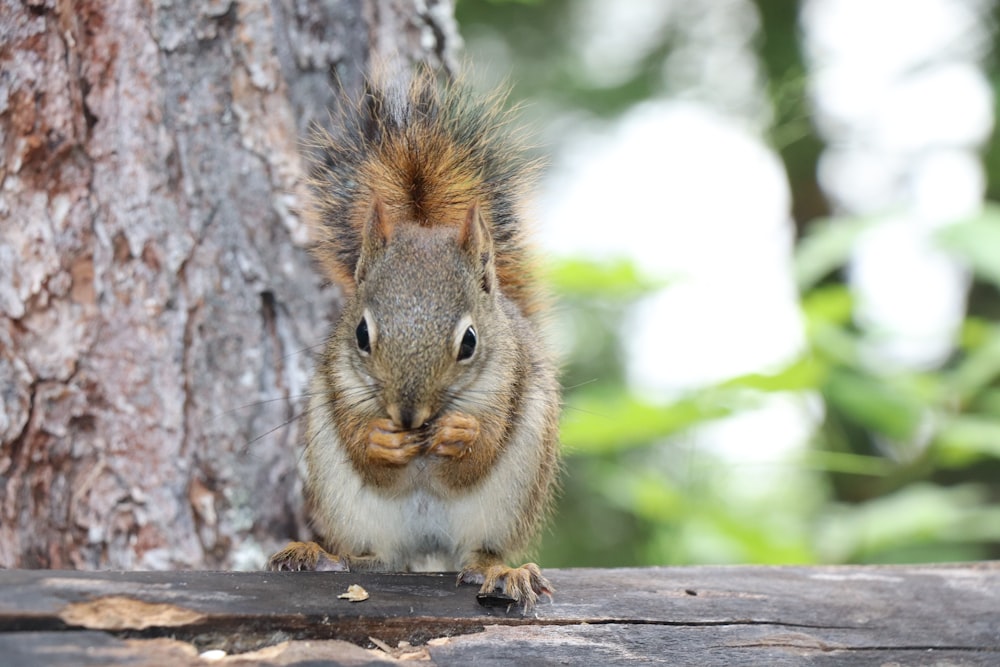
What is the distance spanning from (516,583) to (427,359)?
388 millimetres

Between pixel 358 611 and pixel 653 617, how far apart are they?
0.47 metres

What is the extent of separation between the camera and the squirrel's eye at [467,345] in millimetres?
1784

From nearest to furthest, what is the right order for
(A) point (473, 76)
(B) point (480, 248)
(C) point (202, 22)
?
(B) point (480, 248)
(C) point (202, 22)
(A) point (473, 76)

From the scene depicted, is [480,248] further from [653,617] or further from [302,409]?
[653,617]

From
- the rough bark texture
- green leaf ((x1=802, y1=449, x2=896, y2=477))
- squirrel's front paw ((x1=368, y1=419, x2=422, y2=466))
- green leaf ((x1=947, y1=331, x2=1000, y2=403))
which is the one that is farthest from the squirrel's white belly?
green leaf ((x1=947, y1=331, x2=1000, y2=403))

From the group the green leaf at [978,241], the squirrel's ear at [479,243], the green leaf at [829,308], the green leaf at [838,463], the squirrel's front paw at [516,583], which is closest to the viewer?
the squirrel's front paw at [516,583]

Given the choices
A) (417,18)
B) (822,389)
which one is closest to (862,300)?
(822,389)

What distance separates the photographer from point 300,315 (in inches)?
86.0

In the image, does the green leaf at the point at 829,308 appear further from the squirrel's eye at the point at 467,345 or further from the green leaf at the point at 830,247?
the squirrel's eye at the point at 467,345

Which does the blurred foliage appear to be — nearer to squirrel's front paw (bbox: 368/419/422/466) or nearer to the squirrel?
the squirrel

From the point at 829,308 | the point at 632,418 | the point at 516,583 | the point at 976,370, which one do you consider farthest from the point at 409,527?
the point at 976,370

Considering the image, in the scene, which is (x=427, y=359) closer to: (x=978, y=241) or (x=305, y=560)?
(x=305, y=560)

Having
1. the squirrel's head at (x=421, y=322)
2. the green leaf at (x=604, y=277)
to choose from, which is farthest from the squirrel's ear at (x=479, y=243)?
the green leaf at (x=604, y=277)

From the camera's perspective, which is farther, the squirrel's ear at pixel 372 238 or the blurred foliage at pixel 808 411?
the blurred foliage at pixel 808 411
